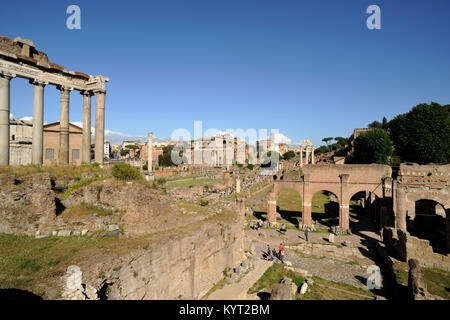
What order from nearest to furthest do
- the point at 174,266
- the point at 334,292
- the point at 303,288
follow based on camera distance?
the point at 174,266 < the point at 303,288 < the point at 334,292

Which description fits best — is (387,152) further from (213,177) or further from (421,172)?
(213,177)

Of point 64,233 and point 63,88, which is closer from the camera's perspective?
point 64,233

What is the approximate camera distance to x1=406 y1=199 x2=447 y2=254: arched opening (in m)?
17.9

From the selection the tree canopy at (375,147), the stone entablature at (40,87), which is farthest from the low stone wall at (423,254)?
the tree canopy at (375,147)

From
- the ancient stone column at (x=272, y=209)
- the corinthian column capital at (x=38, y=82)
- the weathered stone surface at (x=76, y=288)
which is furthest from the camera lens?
the ancient stone column at (x=272, y=209)

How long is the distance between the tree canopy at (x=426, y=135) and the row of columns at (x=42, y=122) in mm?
39612

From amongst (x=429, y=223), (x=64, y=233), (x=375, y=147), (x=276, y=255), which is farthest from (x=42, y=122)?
(x=375, y=147)

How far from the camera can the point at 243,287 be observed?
10945 millimetres

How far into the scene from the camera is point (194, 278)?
9.51 m

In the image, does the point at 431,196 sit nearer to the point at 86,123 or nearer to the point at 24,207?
the point at 24,207

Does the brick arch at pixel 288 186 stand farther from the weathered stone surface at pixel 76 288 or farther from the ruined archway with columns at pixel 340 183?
the weathered stone surface at pixel 76 288

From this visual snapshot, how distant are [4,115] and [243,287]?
15.0m

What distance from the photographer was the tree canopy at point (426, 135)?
111 feet
